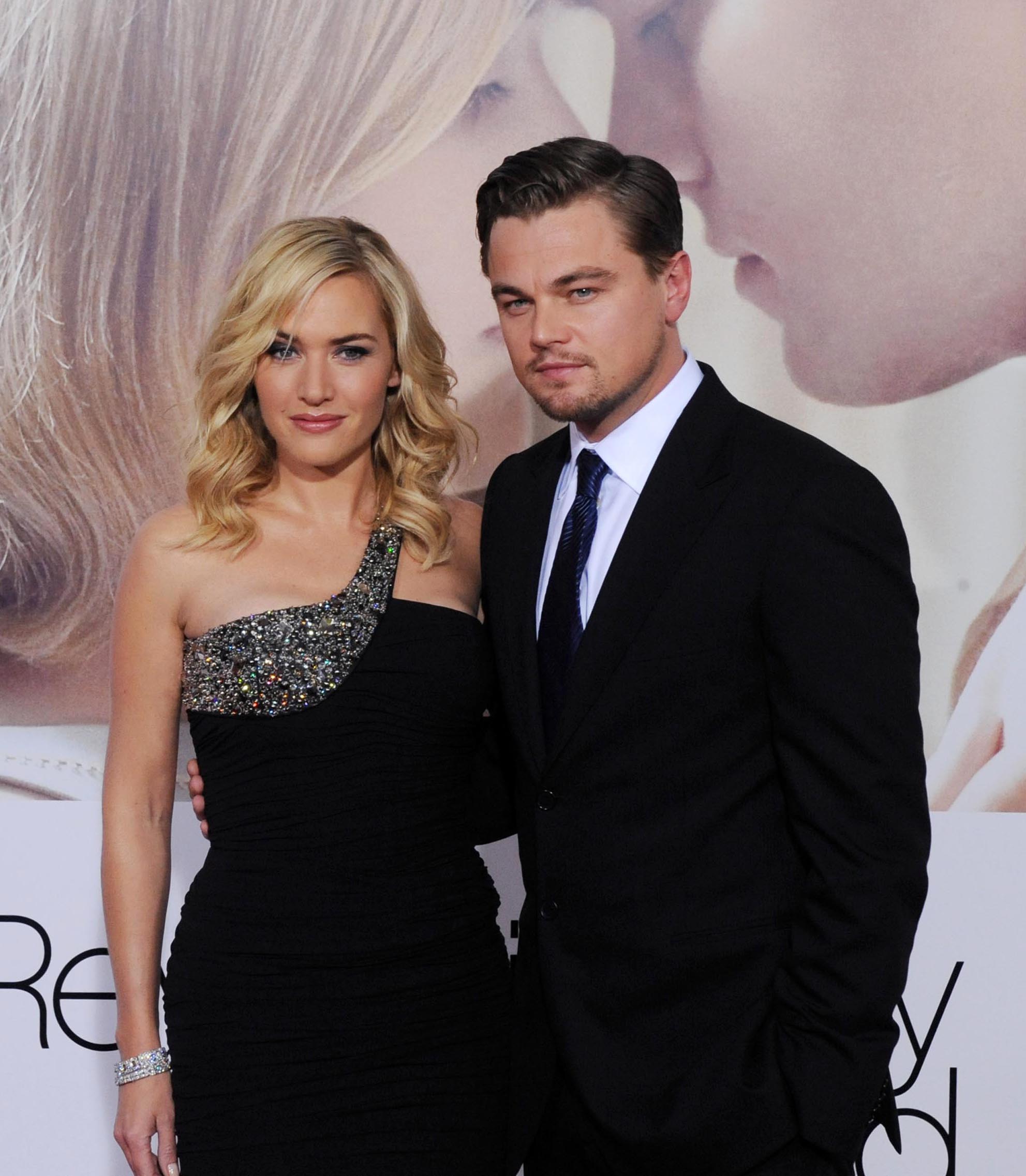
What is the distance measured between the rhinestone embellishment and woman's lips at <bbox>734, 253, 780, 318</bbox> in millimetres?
1201

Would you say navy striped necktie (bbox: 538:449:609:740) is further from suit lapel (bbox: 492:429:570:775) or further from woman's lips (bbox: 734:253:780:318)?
woman's lips (bbox: 734:253:780:318)

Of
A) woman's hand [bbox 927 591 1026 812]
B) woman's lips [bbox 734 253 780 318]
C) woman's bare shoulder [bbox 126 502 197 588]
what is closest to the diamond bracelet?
woman's bare shoulder [bbox 126 502 197 588]

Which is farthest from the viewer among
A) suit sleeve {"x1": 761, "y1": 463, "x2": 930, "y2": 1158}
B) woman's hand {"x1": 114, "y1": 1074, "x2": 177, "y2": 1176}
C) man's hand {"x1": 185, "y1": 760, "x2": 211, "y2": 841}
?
man's hand {"x1": 185, "y1": 760, "x2": 211, "y2": 841}

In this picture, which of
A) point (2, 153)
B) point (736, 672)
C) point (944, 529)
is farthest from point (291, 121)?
point (736, 672)

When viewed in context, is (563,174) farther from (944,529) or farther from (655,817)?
(944,529)

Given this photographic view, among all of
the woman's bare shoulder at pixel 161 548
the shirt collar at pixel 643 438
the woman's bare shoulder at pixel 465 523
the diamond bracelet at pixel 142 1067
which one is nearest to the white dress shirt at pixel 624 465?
the shirt collar at pixel 643 438

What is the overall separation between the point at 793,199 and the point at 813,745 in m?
1.58

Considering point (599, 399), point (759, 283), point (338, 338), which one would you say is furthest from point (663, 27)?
point (599, 399)

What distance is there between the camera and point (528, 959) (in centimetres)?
165

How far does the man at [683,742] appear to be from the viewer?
137 centimetres

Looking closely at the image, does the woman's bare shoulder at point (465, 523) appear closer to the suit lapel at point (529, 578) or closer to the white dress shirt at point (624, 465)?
the suit lapel at point (529, 578)

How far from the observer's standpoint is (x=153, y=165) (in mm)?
2629

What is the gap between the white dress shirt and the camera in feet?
5.10

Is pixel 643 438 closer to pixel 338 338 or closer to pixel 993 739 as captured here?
pixel 338 338
